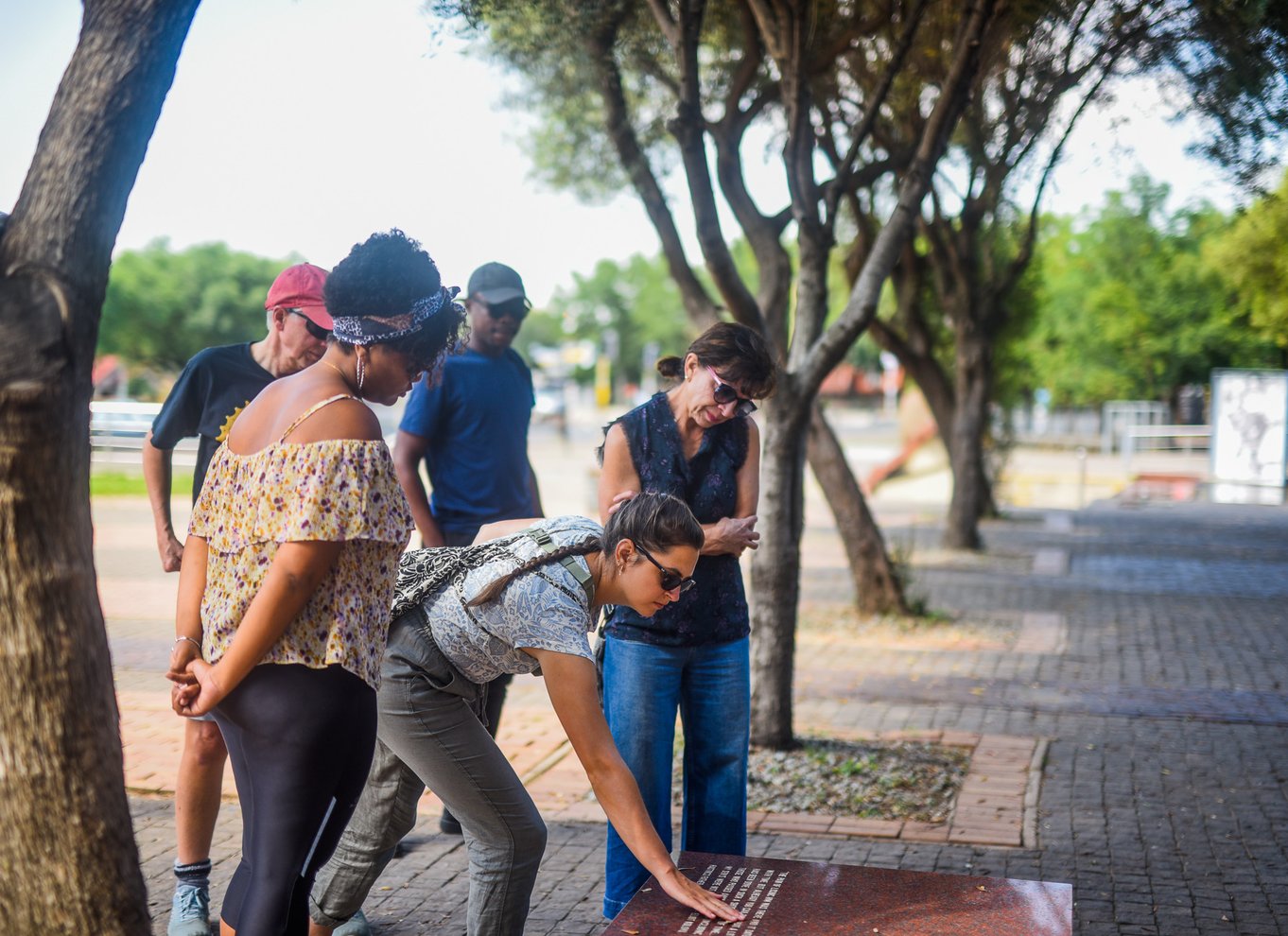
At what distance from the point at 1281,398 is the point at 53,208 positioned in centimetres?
2528

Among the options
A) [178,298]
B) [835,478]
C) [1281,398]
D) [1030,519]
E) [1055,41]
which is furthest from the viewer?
[178,298]

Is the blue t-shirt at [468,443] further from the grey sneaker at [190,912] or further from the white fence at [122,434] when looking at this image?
the white fence at [122,434]

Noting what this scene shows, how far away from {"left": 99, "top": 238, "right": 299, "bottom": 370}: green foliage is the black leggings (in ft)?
182

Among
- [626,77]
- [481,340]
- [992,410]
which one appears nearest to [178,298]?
[992,410]

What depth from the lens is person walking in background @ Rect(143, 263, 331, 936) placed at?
4051mm

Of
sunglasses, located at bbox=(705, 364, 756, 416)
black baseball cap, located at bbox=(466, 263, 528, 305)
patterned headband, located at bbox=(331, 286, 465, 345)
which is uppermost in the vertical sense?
black baseball cap, located at bbox=(466, 263, 528, 305)

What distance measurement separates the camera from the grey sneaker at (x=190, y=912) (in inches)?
156

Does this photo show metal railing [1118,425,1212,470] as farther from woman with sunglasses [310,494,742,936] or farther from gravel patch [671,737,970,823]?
woman with sunglasses [310,494,742,936]

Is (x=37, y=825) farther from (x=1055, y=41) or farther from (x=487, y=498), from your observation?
(x=1055, y=41)

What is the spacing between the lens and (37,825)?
2396 mm

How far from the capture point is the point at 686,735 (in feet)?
13.4

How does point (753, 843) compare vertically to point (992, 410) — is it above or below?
below

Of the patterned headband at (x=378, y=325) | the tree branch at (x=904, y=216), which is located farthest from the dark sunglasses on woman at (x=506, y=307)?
the patterned headband at (x=378, y=325)

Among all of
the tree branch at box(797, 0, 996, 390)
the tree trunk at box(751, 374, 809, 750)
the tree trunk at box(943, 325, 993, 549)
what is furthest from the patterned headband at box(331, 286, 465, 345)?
the tree trunk at box(943, 325, 993, 549)
